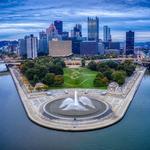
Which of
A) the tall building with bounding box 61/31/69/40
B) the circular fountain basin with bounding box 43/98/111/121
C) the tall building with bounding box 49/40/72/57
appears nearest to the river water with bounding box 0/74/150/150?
the circular fountain basin with bounding box 43/98/111/121

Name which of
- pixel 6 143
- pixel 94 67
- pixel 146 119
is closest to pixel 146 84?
pixel 94 67

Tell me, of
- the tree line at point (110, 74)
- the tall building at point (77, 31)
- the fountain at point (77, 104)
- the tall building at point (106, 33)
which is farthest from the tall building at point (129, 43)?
the fountain at point (77, 104)

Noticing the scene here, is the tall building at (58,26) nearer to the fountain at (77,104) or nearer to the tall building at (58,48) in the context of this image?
the tall building at (58,48)

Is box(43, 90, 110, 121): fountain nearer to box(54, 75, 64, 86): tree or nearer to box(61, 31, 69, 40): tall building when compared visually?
box(54, 75, 64, 86): tree

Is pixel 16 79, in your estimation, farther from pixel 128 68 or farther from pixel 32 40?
pixel 32 40

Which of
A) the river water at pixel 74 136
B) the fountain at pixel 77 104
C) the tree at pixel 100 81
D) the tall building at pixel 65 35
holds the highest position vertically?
the tall building at pixel 65 35

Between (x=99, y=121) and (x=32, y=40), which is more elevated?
(x=32, y=40)

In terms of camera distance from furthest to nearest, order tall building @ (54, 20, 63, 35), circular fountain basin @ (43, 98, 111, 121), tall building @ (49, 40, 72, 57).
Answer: tall building @ (54, 20, 63, 35), tall building @ (49, 40, 72, 57), circular fountain basin @ (43, 98, 111, 121)
